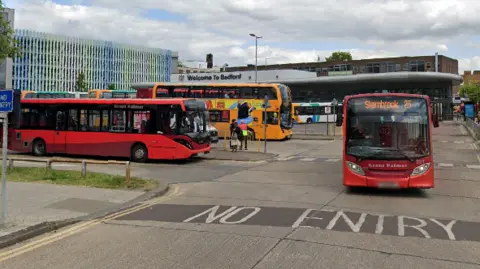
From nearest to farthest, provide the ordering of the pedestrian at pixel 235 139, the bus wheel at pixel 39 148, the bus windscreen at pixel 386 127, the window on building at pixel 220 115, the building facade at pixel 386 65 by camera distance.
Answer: the bus windscreen at pixel 386 127, the bus wheel at pixel 39 148, the pedestrian at pixel 235 139, the window on building at pixel 220 115, the building facade at pixel 386 65

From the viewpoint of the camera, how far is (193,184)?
13641 millimetres

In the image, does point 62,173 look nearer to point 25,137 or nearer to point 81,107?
point 81,107

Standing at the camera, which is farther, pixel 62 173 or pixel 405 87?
pixel 405 87

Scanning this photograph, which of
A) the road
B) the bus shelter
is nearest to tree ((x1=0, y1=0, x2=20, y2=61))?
the road

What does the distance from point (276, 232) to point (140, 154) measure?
1256cm

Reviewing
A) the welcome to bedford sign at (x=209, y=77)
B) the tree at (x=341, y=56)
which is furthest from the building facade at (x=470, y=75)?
the welcome to bedford sign at (x=209, y=77)

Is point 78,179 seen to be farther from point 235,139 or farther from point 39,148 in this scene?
point 235,139

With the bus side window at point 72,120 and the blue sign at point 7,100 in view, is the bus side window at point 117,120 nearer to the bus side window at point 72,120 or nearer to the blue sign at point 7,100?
the bus side window at point 72,120

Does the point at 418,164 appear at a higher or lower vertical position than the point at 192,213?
higher

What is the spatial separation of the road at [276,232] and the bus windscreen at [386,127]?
3.87 feet

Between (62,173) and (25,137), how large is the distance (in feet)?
Result: 29.2

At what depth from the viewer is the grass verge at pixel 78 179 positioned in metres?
12.3

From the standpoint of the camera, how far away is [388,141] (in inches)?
450

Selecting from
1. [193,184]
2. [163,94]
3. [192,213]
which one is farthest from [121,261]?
[163,94]
